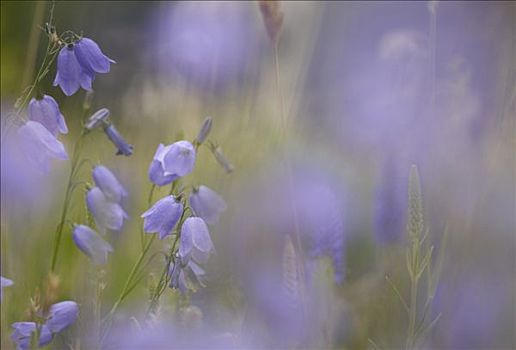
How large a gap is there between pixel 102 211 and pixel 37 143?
0.48 feet

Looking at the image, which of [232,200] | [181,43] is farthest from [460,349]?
[181,43]

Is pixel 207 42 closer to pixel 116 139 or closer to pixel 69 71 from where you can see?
pixel 116 139

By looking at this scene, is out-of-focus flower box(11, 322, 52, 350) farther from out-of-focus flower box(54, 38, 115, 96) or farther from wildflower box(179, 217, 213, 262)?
out-of-focus flower box(54, 38, 115, 96)

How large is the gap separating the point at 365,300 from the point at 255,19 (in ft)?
7.56

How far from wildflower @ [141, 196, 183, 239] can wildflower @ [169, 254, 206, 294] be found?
0.04m

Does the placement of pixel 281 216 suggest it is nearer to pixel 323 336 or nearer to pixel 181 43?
pixel 323 336

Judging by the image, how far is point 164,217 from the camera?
115cm

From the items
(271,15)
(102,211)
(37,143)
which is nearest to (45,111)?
(37,143)

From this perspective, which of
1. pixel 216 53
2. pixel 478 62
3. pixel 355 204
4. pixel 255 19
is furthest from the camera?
pixel 255 19

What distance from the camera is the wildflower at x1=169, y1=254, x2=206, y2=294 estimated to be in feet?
3.68

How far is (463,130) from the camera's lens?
6.13 feet

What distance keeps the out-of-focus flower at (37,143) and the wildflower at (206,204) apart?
241 millimetres

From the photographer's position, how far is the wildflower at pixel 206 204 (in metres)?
1.30

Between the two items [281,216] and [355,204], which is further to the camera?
[355,204]
